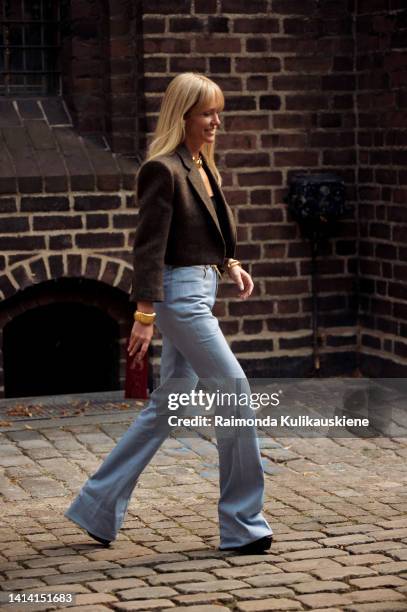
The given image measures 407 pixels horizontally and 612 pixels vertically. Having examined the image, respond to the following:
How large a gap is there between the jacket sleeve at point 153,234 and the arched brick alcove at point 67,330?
3.67 meters

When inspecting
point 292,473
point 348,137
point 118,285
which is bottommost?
point 292,473

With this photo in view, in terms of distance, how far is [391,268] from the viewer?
9570 mm

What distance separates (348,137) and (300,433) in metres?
2.56

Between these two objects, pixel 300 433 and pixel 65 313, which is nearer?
pixel 300 433

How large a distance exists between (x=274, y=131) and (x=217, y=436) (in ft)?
13.9

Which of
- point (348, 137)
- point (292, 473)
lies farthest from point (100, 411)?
point (348, 137)

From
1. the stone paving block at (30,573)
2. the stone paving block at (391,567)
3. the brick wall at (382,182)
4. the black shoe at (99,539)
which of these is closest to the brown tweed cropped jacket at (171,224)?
the black shoe at (99,539)

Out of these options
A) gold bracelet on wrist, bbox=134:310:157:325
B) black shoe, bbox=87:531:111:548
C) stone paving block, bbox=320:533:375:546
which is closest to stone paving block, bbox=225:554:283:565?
stone paving block, bbox=320:533:375:546

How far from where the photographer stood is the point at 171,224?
18.7ft

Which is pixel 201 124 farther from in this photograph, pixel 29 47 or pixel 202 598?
pixel 29 47

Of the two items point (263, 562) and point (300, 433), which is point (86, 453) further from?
point (263, 562)

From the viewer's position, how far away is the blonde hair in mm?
5719

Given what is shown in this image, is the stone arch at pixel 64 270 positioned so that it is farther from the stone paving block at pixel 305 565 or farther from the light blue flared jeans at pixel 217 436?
the stone paving block at pixel 305 565

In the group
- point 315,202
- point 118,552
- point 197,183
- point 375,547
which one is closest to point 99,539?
point 118,552
